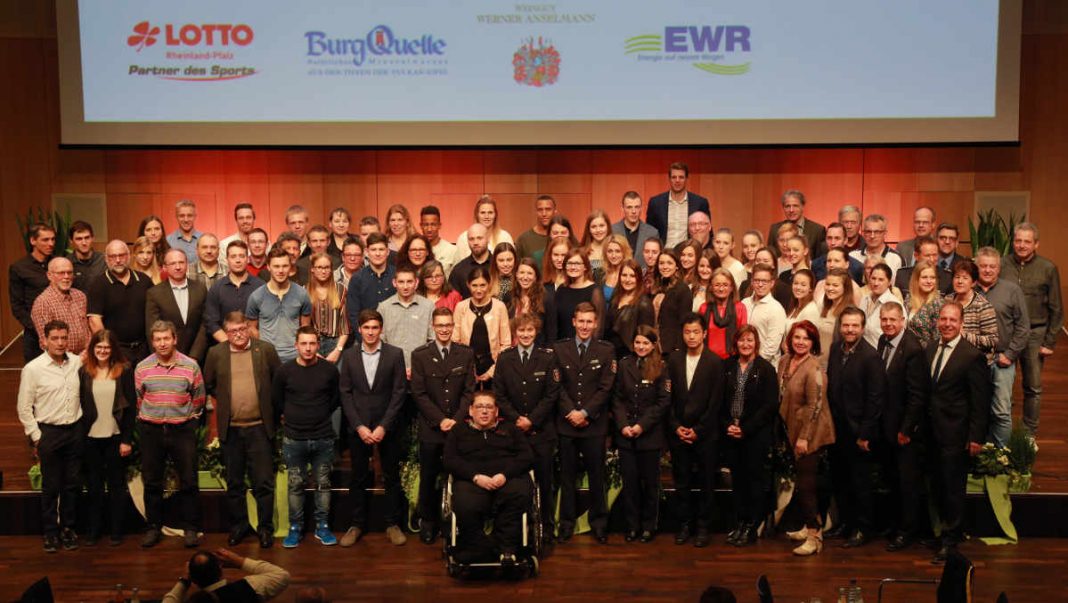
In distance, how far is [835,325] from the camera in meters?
6.03

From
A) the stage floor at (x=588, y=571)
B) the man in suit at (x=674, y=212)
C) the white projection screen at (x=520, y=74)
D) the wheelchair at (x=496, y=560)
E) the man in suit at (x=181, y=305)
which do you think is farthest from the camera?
the white projection screen at (x=520, y=74)

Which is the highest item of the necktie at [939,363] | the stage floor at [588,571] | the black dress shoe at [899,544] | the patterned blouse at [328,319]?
the patterned blouse at [328,319]

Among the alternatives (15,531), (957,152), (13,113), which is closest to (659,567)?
(15,531)

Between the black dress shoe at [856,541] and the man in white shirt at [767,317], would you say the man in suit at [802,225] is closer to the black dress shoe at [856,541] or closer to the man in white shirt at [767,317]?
the man in white shirt at [767,317]

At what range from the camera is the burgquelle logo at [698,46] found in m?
8.64

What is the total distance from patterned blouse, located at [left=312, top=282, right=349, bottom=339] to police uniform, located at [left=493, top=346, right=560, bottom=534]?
107cm

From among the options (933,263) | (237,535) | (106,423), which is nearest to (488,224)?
(237,535)

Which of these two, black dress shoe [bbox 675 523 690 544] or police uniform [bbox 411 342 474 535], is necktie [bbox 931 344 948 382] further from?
police uniform [bbox 411 342 474 535]

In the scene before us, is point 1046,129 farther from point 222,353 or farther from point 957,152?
point 222,353

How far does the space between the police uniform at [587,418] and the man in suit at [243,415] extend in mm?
1585

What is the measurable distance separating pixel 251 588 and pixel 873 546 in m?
3.41

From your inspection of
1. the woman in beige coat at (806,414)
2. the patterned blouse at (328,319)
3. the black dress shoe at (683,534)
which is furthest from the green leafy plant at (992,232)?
the patterned blouse at (328,319)

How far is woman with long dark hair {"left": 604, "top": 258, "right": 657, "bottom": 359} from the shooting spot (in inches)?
245

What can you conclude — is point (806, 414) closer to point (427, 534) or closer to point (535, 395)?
point (535, 395)
